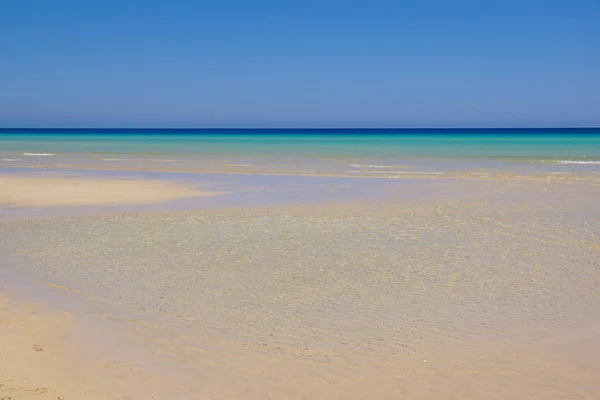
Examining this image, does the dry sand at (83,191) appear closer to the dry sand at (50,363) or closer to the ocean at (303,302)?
the ocean at (303,302)

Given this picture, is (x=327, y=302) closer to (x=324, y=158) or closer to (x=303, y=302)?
(x=303, y=302)

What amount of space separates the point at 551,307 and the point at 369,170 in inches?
768

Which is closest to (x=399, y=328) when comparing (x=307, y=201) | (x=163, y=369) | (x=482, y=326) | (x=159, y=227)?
(x=482, y=326)

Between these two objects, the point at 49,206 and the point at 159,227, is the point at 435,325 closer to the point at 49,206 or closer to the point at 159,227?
the point at 159,227

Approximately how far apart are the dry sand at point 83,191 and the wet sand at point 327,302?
3165 millimetres

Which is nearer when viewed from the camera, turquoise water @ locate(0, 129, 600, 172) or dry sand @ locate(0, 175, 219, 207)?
dry sand @ locate(0, 175, 219, 207)

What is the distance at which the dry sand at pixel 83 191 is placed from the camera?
14258mm

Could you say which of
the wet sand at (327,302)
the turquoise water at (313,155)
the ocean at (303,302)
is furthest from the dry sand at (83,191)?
the turquoise water at (313,155)

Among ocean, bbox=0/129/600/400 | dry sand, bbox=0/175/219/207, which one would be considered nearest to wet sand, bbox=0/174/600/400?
ocean, bbox=0/129/600/400

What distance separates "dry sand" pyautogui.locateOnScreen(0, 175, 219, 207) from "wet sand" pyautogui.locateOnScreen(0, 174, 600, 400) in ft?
10.4

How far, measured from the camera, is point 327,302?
6152mm

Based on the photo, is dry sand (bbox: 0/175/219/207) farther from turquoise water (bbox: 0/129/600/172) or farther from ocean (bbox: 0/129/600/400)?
turquoise water (bbox: 0/129/600/172)

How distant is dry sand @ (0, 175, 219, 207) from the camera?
14.3 meters

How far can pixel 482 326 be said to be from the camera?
18.0 feet
